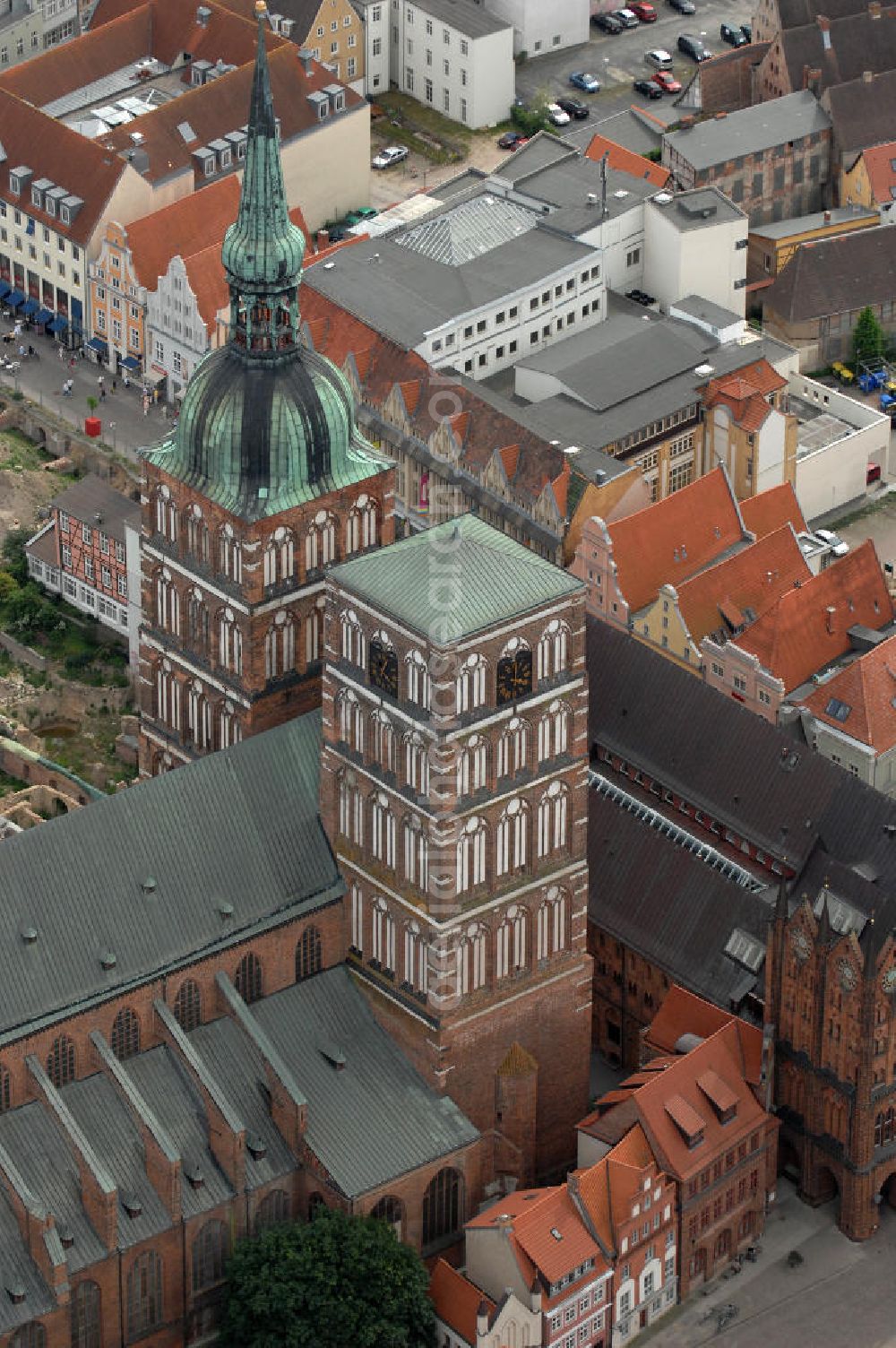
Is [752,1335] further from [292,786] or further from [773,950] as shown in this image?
[292,786]

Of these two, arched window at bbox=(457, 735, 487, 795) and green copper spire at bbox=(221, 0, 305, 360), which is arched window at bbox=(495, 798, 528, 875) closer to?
arched window at bbox=(457, 735, 487, 795)

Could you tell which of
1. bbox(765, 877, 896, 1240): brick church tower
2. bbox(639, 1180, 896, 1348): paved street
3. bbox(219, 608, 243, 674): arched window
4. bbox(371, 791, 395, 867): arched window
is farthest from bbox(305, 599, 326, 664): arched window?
bbox(639, 1180, 896, 1348): paved street

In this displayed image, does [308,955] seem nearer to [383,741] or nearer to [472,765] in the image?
[383,741]

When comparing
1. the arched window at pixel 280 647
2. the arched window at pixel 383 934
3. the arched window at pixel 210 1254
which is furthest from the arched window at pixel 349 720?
the arched window at pixel 210 1254

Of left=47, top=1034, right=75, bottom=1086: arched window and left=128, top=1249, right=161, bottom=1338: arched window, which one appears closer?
left=128, top=1249, right=161, bottom=1338: arched window

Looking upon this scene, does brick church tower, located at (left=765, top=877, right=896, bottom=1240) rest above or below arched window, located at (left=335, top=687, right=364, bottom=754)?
below
